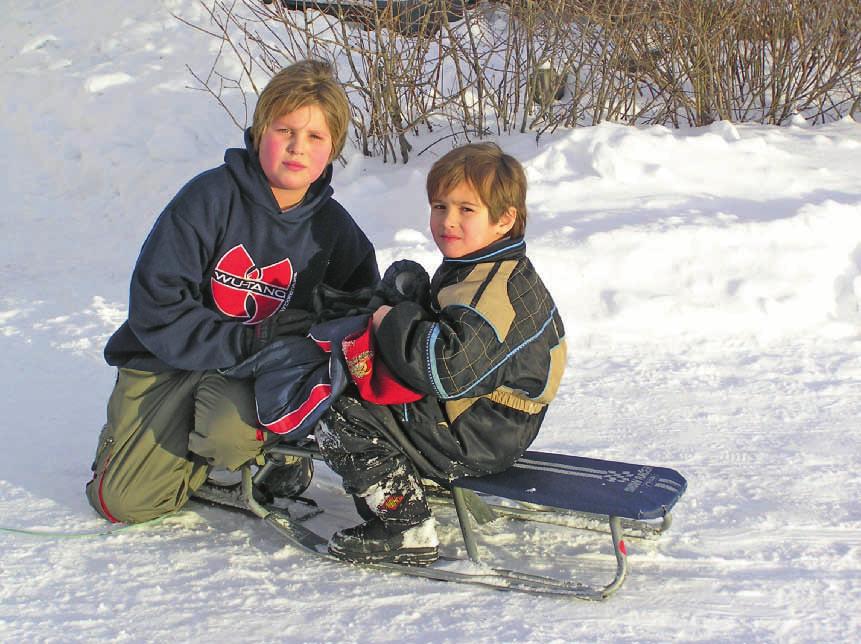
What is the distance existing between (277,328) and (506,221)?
0.75 metres

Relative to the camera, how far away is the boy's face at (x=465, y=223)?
278cm

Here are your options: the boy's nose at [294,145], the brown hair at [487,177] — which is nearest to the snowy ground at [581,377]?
the brown hair at [487,177]

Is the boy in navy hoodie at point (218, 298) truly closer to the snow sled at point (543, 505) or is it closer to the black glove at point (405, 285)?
the snow sled at point (543, 505)

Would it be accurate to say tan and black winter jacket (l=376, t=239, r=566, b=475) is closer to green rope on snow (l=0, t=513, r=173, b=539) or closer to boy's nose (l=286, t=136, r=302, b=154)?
boy's nose (l=286, t=136, r=302, b=154)

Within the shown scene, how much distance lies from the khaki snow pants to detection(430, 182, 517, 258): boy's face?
0.77 m

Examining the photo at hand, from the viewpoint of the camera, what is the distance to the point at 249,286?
10.5ft

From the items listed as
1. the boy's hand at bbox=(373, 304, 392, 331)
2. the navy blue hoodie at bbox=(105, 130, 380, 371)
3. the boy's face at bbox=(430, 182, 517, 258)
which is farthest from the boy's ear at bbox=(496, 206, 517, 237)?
the navy blue hoodie at bbox=(105, 130, 380, 371)

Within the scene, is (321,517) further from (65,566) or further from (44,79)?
(44,79)

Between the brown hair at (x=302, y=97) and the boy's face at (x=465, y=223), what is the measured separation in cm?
60

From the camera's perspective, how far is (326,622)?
2527mm

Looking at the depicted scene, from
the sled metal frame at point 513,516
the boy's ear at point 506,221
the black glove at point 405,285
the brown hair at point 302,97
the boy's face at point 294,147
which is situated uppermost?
the brown hair at point 302,97

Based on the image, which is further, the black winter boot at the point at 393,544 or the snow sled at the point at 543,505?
the black winter boot at the point at 393,544

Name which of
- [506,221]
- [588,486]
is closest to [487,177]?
[506,221]

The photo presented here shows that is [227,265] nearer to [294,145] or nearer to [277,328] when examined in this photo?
[277,328]
